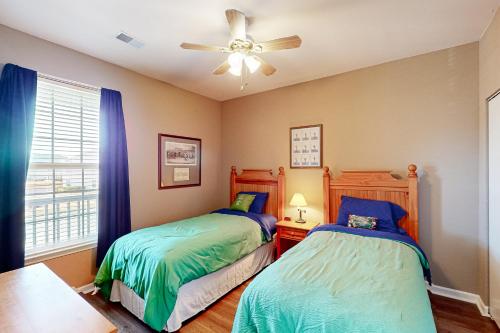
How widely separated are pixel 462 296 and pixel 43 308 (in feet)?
11.5

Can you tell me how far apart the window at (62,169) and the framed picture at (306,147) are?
2.60 metres

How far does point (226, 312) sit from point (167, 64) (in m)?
2.85

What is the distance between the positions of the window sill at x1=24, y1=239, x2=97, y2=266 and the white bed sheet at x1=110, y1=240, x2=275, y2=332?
60 centimetres

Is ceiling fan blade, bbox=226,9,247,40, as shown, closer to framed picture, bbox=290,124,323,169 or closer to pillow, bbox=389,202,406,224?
framed picture, bbox=290,124,323,169

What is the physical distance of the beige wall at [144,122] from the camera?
236 centimetres

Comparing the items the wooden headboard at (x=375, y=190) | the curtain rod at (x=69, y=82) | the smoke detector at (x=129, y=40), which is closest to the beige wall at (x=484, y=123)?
the wooden headboard at (x=375, y=190)

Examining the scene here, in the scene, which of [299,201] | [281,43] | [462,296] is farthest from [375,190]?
[281,43]

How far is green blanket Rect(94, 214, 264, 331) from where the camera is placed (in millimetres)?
1902

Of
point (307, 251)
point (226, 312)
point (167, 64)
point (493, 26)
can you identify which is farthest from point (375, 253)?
point (167, 64)

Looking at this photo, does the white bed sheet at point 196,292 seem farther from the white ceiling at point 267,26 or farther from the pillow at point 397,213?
the white ceiling at point 267,26

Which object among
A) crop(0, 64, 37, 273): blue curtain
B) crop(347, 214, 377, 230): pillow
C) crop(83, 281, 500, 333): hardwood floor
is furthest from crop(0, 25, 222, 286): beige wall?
crop(347, 214, 377, 230): pillow

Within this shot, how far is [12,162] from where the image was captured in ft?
6.90

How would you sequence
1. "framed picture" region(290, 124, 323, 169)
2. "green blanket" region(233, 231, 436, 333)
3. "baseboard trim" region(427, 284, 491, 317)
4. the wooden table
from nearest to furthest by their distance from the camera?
1. the wooden table
2. "green blanket" region(233, 231, 436, 333)
3. "baseboard trim" region(427, 284, 491, 317)
4. "framed picture" region(290, 124, 323, 169)

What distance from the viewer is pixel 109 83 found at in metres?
2.84
